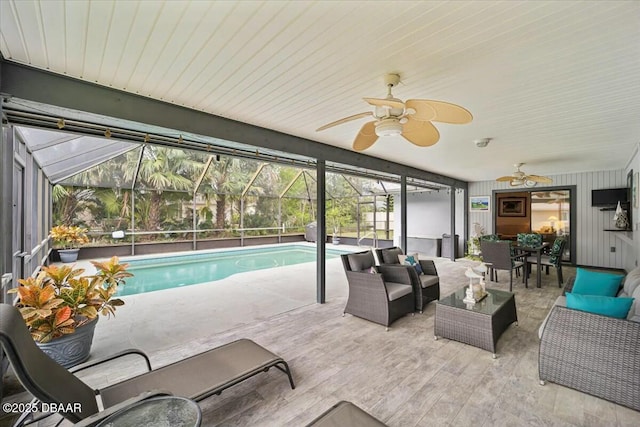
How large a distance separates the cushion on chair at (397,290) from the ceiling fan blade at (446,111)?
2261mm

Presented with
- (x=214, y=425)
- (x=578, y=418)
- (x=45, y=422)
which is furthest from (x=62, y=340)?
(x=578, y=418)

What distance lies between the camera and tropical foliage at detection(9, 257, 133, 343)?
2.34 meters

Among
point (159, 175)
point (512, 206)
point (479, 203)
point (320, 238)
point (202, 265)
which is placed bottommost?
point (202, 265)

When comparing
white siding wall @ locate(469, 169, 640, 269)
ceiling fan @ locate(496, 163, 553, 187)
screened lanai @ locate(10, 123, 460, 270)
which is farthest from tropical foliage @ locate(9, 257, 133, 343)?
white siding wall @ locate(469, 169, 640, 269)

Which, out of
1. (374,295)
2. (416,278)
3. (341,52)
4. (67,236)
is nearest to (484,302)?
(416,278)

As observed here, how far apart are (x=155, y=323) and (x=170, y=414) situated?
290cm

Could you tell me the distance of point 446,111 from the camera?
2006mm

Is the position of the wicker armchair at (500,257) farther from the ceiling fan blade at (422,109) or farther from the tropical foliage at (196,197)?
the tropical foliage at (196,197)

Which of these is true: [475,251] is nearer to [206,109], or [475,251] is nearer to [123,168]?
[206,109]

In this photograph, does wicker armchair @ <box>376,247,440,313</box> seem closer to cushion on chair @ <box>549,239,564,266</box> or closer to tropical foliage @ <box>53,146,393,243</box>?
cushion on chair @ <box>549,239,564,266</box>

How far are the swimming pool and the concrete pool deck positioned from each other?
1.18m

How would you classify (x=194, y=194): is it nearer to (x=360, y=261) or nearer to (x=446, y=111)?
(x=360, y=261)

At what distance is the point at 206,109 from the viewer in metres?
3.23

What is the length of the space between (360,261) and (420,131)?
83.3 inches
